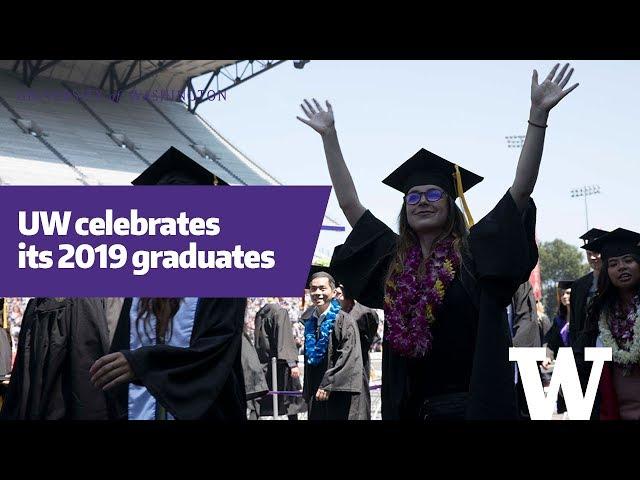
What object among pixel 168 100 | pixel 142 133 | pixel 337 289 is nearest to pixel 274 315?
pixel 337 289

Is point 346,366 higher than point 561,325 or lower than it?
lower

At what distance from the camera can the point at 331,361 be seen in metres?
8.21

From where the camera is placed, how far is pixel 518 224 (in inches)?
151

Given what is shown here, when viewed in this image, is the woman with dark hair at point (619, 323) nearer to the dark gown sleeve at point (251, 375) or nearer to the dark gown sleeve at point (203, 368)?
the dark gown sleeve at point (203, 368)

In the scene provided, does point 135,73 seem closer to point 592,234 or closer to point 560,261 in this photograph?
point 592,234

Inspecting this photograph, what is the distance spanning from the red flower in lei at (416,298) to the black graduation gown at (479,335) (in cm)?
5

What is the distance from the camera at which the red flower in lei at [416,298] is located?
396cm

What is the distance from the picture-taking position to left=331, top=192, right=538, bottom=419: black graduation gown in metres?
3.79

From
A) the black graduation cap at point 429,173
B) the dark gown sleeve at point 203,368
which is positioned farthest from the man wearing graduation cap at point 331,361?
the dark gown sleeve at point 203,368

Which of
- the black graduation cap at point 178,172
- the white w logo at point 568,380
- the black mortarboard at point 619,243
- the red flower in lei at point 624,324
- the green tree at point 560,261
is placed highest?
the green tree at point 560,261

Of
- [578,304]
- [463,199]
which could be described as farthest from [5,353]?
[463,199]

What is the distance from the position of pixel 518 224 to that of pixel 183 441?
1.58m

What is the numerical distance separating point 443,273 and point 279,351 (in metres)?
7.72

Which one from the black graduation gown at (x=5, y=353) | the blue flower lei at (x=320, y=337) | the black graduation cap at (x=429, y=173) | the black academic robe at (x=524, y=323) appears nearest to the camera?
the black graduation cap at (x=429, y=173)
